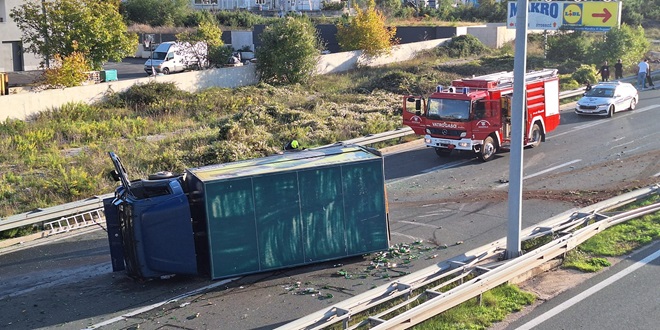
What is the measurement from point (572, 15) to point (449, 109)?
3014 centimetres

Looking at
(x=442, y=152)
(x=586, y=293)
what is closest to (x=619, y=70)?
(x=442, y=152)

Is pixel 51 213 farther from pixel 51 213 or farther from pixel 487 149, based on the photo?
pixel 487 149

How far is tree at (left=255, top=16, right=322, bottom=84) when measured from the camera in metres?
37.8

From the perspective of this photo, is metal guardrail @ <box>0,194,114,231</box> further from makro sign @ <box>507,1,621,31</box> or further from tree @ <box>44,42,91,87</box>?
makro sign @ <box>507,1,621,31</box>

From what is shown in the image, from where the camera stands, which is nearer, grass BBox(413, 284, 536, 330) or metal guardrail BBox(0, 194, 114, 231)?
grass BBox(413, 284, 536, 330)

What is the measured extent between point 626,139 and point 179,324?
1913 cm

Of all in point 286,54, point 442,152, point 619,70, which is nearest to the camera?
point 442,152

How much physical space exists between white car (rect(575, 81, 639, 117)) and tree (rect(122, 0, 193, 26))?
1829 inches

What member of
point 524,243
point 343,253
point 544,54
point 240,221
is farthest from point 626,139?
point 544,54

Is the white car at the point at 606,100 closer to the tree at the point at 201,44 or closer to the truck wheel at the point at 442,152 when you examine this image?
the truck wheel at the point at 442,152

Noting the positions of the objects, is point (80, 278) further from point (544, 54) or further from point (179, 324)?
point (544, 54)

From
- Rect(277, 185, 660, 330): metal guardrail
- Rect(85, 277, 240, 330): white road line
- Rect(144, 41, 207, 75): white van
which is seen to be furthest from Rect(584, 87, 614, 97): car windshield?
Rect(85, 277, 240, 330): white road line

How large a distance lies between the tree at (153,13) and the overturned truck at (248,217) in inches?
2289

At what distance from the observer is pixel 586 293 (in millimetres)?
11383
